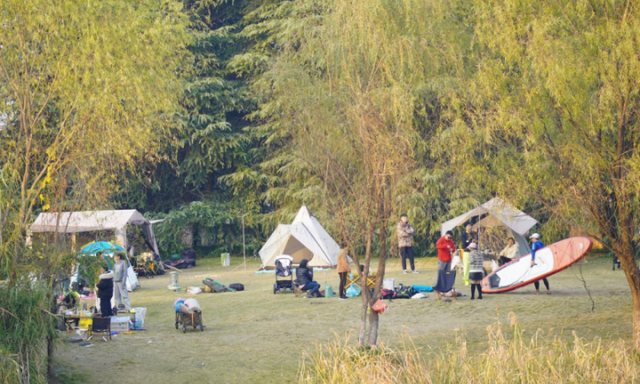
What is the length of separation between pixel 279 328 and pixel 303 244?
1184cm

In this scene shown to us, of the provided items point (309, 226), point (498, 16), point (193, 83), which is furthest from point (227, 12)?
point (498, 16)

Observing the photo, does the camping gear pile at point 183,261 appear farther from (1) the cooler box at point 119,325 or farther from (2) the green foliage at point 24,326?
(2) the green foliage at point 24,326

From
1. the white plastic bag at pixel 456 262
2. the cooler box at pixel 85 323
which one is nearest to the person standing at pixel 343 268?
the white plastic bag at pixel 456 262

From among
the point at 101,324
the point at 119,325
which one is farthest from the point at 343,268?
the point at 101,324

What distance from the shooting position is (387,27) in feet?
57.7

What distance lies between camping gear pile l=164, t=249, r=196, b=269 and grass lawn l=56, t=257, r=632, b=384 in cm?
873

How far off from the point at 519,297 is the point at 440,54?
585 cm

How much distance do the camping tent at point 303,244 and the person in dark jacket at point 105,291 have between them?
11.2 m

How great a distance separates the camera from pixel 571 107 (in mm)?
10758

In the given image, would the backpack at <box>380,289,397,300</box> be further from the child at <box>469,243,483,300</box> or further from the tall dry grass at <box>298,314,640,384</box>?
the tall dry grass at <box>298,314,640,384</box>

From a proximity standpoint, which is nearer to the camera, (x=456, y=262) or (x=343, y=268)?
(x=343, y=268)

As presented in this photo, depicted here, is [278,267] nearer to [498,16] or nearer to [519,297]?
[519,297]

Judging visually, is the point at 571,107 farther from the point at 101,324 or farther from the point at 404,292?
the point at 101,324

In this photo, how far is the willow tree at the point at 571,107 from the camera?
34.2ft
